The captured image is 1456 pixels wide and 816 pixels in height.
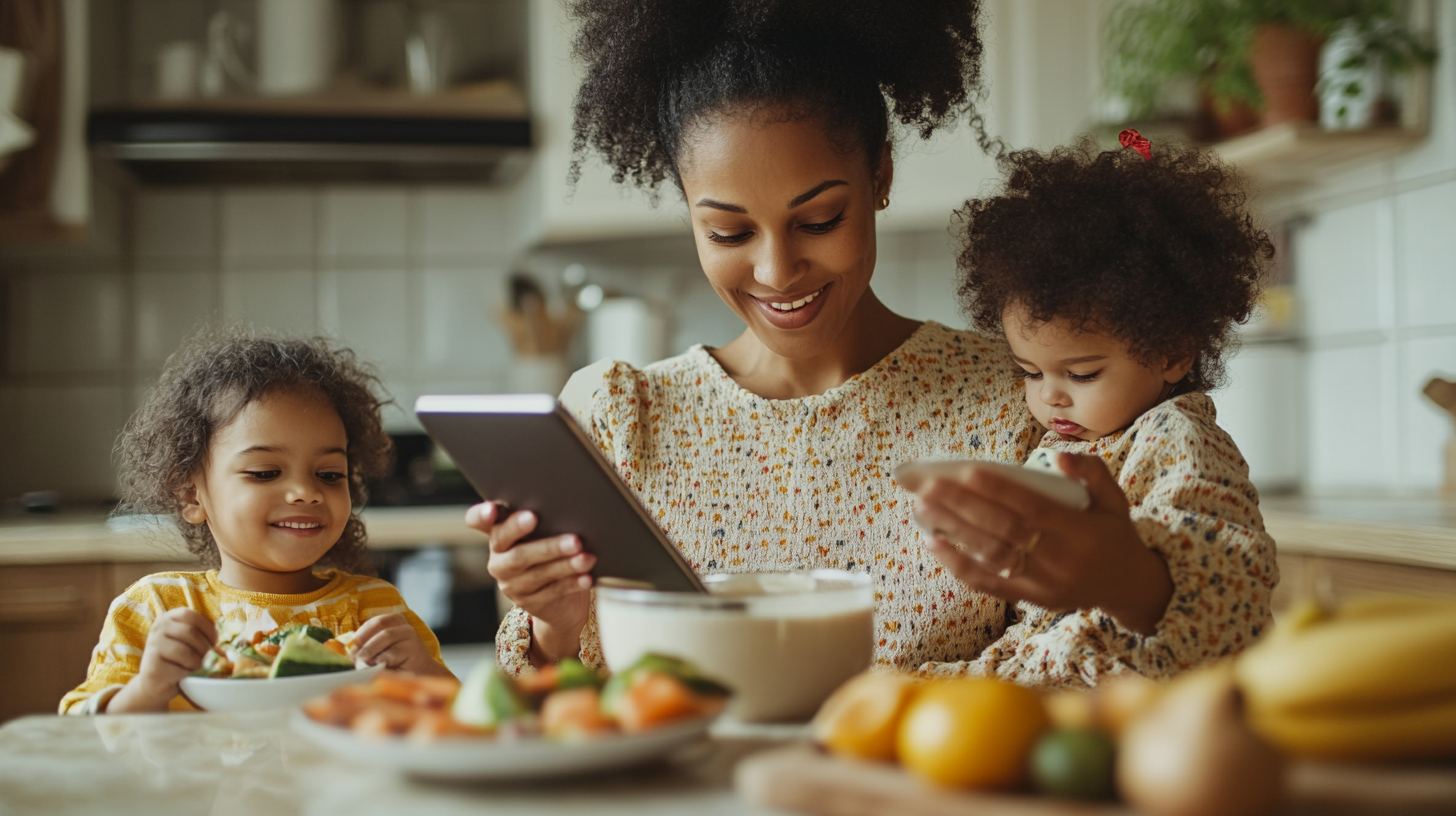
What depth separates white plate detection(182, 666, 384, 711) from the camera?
77 cm

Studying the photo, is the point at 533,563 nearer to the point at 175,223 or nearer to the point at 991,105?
the point at 991,105

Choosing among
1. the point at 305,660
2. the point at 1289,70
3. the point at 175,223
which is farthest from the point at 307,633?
the point at 175,223

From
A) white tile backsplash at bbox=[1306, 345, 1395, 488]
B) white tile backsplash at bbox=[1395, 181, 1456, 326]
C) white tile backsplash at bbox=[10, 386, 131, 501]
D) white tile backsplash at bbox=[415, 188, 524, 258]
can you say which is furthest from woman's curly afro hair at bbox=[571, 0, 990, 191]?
white tile backsplash at bbox=[10, 386, 131, 501]

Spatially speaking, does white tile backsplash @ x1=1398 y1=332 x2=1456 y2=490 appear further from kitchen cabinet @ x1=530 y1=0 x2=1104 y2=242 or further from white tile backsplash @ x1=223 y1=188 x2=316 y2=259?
→ white tile backsplash @ x1=223 y1=188 x2=316 y2=259

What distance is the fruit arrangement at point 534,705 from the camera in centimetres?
54

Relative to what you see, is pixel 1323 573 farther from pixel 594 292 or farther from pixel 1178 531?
pixel 594 292

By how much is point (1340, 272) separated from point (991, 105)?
784 mm

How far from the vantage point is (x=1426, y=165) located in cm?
214

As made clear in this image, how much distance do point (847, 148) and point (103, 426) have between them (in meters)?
2.33

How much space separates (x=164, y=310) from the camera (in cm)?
288

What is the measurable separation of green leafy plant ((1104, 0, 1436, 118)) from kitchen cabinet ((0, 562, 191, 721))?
209 centimetres

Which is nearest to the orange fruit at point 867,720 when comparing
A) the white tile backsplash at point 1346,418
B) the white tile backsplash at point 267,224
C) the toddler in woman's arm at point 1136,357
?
the toddler in woman's arm at point 1136,357

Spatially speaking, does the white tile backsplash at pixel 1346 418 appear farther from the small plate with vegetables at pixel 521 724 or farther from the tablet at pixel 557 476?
the small plate with vegetables at pixel 521 724

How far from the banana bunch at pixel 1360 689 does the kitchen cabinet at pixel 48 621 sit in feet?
6.84
